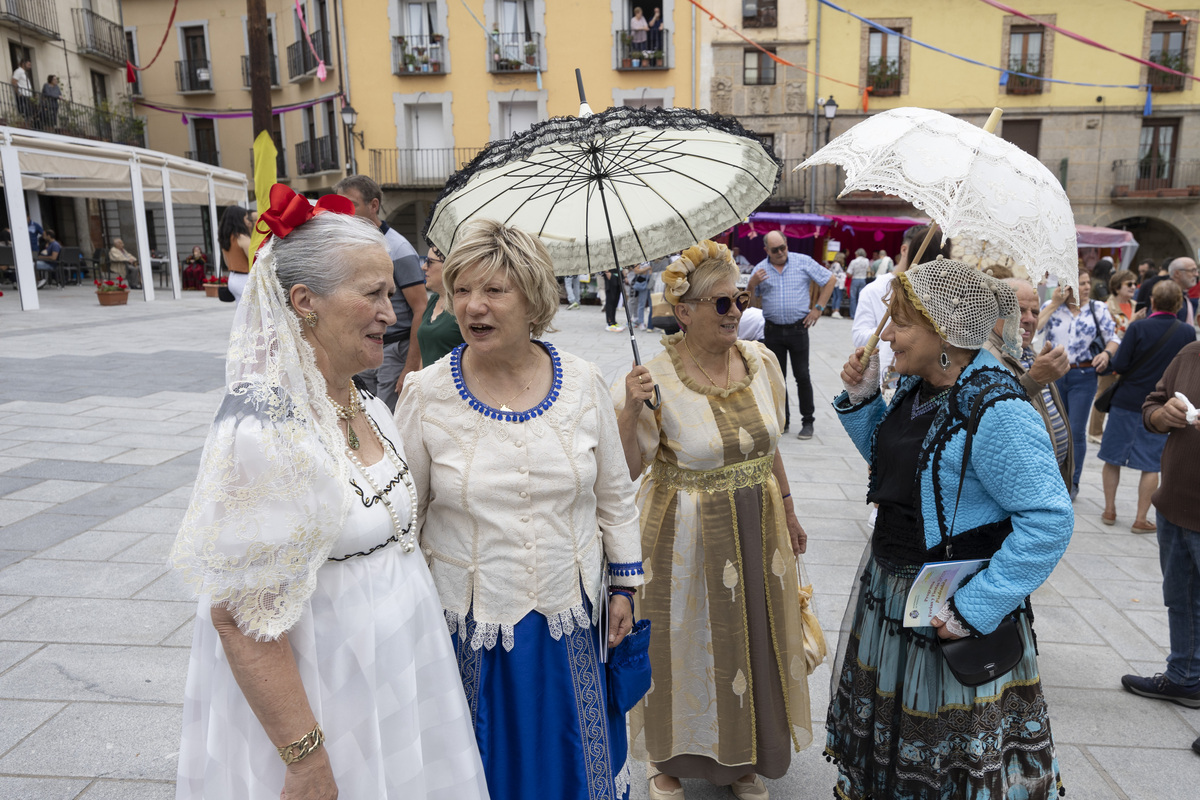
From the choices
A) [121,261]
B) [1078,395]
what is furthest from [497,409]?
[121,261]

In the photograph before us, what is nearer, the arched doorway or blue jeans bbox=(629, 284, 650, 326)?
blue jeans bbox=(629, 284, 650, 326)

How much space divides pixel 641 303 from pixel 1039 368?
14106mm

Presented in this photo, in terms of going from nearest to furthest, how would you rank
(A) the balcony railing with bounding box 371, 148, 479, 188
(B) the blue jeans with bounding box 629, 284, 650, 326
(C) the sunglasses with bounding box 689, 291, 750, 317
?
1. (C) the sunglasses with bounding box 689, 291, 750, 317
2. (B) the blue jeans with bounding box 629, 284, 650, 326
3. (A) the balcony railing with bounding box 371, 148, 479, 188

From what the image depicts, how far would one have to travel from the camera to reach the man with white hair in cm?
271

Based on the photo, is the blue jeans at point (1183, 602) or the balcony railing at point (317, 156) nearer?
the blue jeans at point (1183, 602)

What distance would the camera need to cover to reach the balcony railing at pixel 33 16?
872 inches

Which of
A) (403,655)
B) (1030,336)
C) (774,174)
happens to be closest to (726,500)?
(774,174)

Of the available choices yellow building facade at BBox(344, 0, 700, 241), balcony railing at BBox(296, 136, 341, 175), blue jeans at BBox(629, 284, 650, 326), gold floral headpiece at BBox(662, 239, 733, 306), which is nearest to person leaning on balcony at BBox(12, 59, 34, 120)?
balcony railing at BBox(296, 136, 341, 175)

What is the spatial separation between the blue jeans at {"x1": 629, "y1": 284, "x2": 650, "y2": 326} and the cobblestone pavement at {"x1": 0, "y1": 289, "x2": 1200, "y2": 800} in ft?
27.6

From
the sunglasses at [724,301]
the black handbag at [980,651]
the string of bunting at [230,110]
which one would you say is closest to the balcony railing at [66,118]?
the string of bunting at [230,110]

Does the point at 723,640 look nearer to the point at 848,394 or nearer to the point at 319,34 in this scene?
the point at 848,394

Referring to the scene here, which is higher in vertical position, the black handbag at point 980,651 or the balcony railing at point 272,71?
the balcony railing at point 272,71

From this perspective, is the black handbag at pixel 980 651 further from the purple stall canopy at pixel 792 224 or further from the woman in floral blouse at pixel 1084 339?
the purple stall canopy at pixel 792 224

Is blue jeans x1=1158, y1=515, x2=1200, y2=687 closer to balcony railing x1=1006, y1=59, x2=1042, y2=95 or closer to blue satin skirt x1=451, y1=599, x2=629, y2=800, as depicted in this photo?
blue satin skirt x1=451, y1=599, x2=629, y2=800
